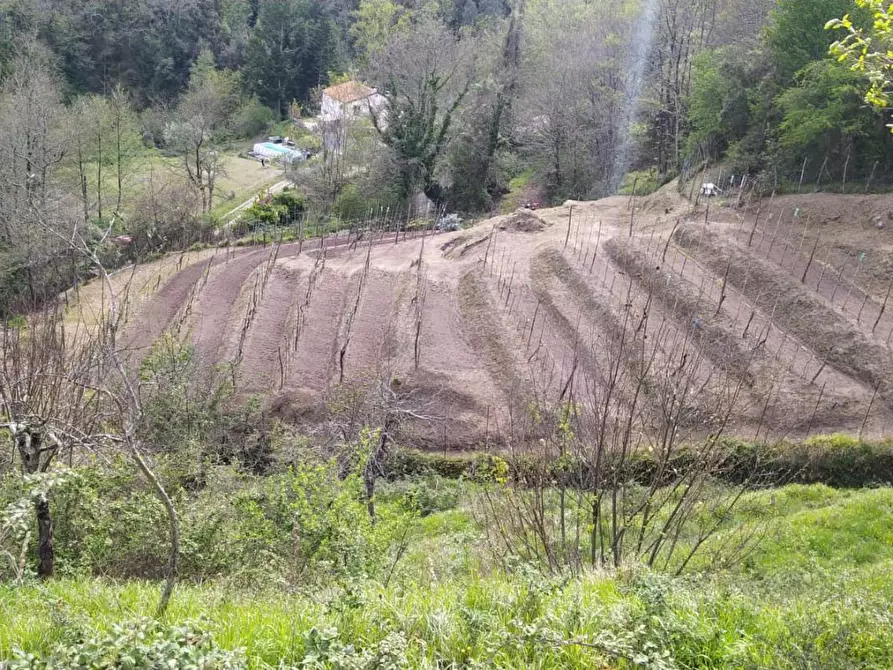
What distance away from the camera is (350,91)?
2125 inches

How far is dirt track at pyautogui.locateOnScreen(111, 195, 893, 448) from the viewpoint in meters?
18.6

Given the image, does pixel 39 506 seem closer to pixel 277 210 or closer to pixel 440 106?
pixel 277 210

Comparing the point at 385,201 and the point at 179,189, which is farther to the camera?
the point at 385,201

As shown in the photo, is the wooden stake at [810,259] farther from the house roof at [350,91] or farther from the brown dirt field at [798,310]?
the house roof at [350,91]

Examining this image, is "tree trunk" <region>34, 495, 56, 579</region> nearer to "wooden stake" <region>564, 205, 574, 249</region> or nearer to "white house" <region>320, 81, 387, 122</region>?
"wooden stake" <region>564, 205, 574, 249</region>

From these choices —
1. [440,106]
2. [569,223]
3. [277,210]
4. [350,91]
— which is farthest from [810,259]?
[350,91]

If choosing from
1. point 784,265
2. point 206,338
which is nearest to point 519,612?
point 206,338

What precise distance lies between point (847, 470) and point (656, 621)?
1482cm

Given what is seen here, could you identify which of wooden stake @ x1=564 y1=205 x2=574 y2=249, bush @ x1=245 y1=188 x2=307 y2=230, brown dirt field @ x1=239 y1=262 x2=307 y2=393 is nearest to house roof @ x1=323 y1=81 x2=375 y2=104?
bush @ x1=245 y1=188 x2=307 y2=230

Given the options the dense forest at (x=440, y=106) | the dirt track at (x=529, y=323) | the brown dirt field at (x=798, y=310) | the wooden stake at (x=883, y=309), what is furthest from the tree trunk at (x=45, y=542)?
the wooden stake at (x=883, y=309)

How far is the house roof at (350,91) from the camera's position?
52688 millimetres

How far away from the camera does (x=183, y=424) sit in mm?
15141

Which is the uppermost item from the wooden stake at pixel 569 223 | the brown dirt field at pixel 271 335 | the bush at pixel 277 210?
the wooden stake at pixel 569 223

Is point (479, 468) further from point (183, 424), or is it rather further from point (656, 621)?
point (656, 621)
